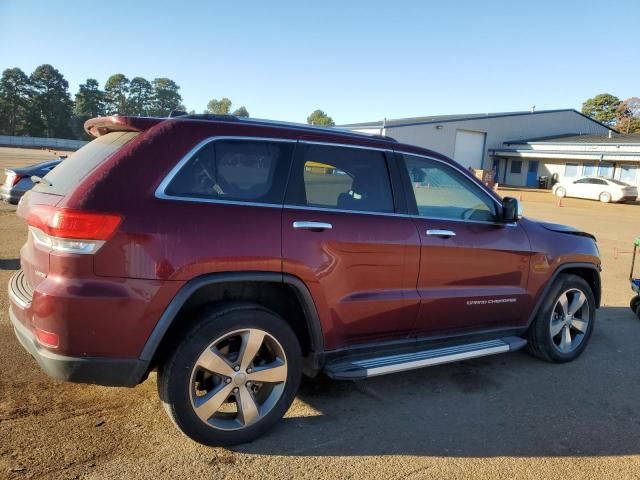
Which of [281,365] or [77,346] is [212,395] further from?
[77,346]

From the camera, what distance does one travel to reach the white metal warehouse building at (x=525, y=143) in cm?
3838

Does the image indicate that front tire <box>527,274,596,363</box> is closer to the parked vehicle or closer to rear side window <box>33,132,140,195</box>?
rear side window <box>33,132,140,195</box>

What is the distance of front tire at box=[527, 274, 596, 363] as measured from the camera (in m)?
4.55

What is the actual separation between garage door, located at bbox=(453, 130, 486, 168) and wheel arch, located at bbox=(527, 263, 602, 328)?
1571 inches

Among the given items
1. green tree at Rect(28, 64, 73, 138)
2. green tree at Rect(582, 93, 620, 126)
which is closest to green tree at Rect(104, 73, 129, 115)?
green tree at Rect(28, 64, 73, 138)

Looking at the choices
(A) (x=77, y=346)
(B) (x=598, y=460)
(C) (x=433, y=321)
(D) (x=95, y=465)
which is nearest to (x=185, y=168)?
(A) (x=77, y=346)

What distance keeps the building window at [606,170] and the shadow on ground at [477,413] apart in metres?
39.8

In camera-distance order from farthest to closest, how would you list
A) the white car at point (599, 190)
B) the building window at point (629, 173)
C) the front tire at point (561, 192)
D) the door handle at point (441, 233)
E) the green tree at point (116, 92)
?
the green tree at point (116, 92) < the building window at point (629, 173) < the front tire at point (561, 192) < the white car at point (599, 190) < the door handle at point (441, 233)

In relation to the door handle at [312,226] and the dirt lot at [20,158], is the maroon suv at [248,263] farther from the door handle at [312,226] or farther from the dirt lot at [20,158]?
the dirt lot at [20,158]

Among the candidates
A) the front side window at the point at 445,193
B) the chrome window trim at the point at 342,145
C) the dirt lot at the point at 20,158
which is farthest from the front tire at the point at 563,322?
the dirt lot at the point at 20,158

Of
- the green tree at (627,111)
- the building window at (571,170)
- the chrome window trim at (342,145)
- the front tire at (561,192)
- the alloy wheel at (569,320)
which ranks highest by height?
the green tree at (627,111)

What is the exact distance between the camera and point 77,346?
8.62 feet

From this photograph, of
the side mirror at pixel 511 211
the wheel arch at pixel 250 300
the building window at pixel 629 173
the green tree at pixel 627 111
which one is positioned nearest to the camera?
the wheel arch at pixel 250 300

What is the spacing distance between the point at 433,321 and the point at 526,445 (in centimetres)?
103
